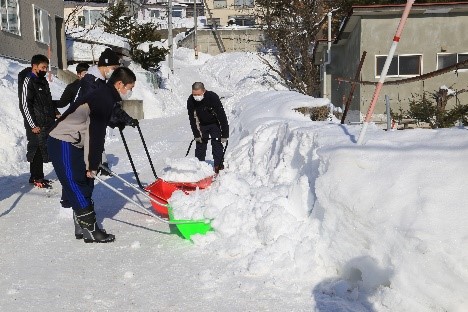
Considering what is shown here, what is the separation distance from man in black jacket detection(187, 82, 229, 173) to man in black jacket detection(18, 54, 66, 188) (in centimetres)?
205

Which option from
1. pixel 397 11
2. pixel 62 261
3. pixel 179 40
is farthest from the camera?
pixel 179 40

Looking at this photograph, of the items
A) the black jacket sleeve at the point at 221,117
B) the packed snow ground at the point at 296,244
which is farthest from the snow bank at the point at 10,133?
the black jacket sleeve at the point at 221,117

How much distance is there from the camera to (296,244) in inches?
156

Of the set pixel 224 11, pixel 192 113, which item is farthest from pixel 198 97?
pixel 224 11

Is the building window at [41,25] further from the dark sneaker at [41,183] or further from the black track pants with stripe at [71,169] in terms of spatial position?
the black track pants with stripe at [71,169]

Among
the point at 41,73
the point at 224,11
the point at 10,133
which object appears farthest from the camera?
the point at 224,11

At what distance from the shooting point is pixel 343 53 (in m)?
22.6

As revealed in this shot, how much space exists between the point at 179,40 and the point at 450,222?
48.7 meters

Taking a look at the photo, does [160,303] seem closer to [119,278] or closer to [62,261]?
[119,278]

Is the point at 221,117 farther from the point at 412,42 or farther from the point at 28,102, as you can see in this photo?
the point at 412,42

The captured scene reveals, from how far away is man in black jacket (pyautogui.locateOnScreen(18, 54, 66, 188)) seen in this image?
688cm

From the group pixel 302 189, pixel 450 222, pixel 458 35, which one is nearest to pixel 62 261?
pixel 302 189

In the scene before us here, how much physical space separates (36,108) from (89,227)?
2.93m

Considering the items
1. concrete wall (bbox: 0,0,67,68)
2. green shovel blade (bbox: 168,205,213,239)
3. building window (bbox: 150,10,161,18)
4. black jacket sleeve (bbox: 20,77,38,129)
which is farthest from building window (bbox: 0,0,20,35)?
building window (bbox: 150,10,161,18)
